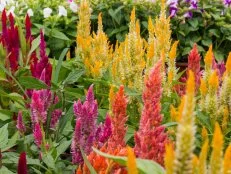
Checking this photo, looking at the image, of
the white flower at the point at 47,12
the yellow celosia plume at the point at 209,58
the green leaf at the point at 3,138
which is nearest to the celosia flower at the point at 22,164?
the green leaf at the point at 3,138

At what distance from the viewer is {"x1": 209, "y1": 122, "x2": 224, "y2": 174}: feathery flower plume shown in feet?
2.42

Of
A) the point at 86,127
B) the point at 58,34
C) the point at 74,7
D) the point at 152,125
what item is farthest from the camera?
the point at 74,7

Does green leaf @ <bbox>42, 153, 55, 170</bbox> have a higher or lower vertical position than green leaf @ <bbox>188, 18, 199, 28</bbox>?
higher

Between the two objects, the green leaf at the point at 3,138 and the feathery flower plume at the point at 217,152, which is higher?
the feathery flower plume at the point at 217,152

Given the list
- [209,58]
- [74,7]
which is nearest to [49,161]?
[209,58]

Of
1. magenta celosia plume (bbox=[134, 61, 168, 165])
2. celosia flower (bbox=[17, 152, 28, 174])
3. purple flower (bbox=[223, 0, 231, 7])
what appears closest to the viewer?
magenta celosia plume (bbox=[134, 61, 168, 165])

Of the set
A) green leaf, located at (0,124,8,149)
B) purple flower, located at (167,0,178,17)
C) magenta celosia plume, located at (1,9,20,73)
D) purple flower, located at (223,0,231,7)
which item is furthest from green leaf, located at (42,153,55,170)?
purple flower, located at (223,0,231,7)

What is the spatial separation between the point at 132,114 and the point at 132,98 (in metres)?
0.08

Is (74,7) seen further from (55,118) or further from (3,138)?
(3,138)

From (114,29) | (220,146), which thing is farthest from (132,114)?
(114,29)

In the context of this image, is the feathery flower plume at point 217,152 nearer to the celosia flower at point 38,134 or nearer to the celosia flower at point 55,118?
the celosia flower at point 38,134

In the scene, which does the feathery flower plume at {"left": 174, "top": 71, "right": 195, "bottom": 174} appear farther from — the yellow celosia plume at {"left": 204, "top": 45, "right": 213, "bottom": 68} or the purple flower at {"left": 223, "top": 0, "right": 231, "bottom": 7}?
the purple flower at {"left": 223, "top": 0, "right": 231, "bottom": 7}

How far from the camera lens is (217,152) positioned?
0.75 metres

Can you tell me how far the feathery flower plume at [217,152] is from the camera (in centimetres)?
74
